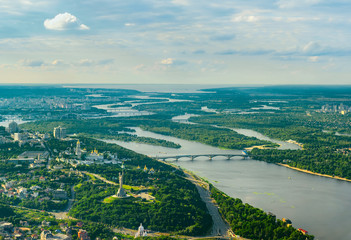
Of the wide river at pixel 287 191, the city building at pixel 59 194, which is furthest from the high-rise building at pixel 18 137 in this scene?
the city building at pixel 59 194

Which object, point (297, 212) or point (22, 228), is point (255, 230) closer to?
point (297, 212)

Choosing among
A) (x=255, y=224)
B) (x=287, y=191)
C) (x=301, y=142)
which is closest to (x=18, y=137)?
(x=287, y=191)

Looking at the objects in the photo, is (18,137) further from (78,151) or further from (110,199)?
(110,199)

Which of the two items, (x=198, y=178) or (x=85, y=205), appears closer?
(x=85, y=205)

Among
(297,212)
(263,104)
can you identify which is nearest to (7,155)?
(297,212)

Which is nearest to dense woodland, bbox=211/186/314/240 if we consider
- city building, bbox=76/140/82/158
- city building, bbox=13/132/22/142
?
city building, bbox=76/140/82/158

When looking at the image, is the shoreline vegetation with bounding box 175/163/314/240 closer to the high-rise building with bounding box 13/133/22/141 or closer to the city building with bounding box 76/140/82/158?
the city building with bounding box 76/140/82/158

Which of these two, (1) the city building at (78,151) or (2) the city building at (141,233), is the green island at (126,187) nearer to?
(1) the city building at (78,151)

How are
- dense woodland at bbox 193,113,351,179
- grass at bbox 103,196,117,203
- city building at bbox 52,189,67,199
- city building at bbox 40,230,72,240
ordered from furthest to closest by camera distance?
dense woodland at bbox 193,113,351,179 < city building at bbox 52,189,67,199 < grass at bbox 103,196,117,203 < city building at bbox 40,230,72,240
